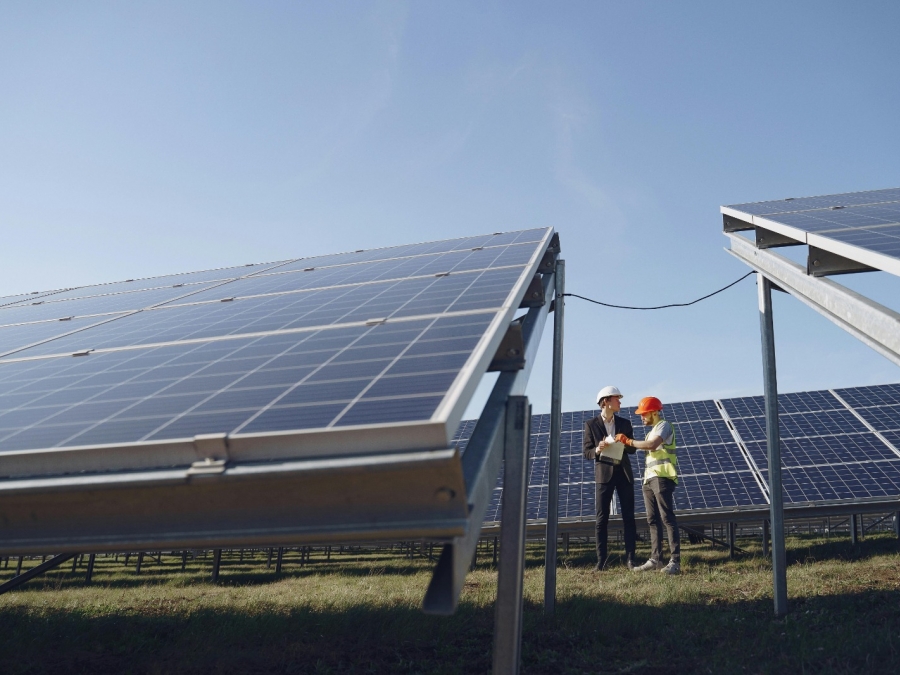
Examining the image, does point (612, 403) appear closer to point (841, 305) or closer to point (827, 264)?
point (827, 264)

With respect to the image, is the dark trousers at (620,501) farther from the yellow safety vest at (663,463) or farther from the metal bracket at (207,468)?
the metal bracket at (207,468)

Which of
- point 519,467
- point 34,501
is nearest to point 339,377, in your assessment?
point 519,467

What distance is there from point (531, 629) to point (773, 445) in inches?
120

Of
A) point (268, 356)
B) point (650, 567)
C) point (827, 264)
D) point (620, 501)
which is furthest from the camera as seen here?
point (620, 501)

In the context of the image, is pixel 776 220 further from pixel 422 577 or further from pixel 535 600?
pixel 422 577

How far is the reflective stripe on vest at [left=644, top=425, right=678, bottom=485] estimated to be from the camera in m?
8.66

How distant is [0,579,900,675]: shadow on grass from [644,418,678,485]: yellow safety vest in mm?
2039

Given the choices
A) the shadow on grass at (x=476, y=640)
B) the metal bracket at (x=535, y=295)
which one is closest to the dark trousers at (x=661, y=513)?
the shadow on grass at (x=476, y=640)

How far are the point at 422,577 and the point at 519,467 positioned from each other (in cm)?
675

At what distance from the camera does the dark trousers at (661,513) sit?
8430 millimetres

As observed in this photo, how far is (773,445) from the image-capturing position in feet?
22.6

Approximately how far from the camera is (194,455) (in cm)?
316

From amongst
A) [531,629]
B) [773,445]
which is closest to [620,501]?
[773,445]

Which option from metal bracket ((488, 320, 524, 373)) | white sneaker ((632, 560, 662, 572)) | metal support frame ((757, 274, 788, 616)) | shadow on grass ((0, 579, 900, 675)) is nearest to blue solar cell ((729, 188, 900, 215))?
metal support frame ((757, 274, 788, 616))
